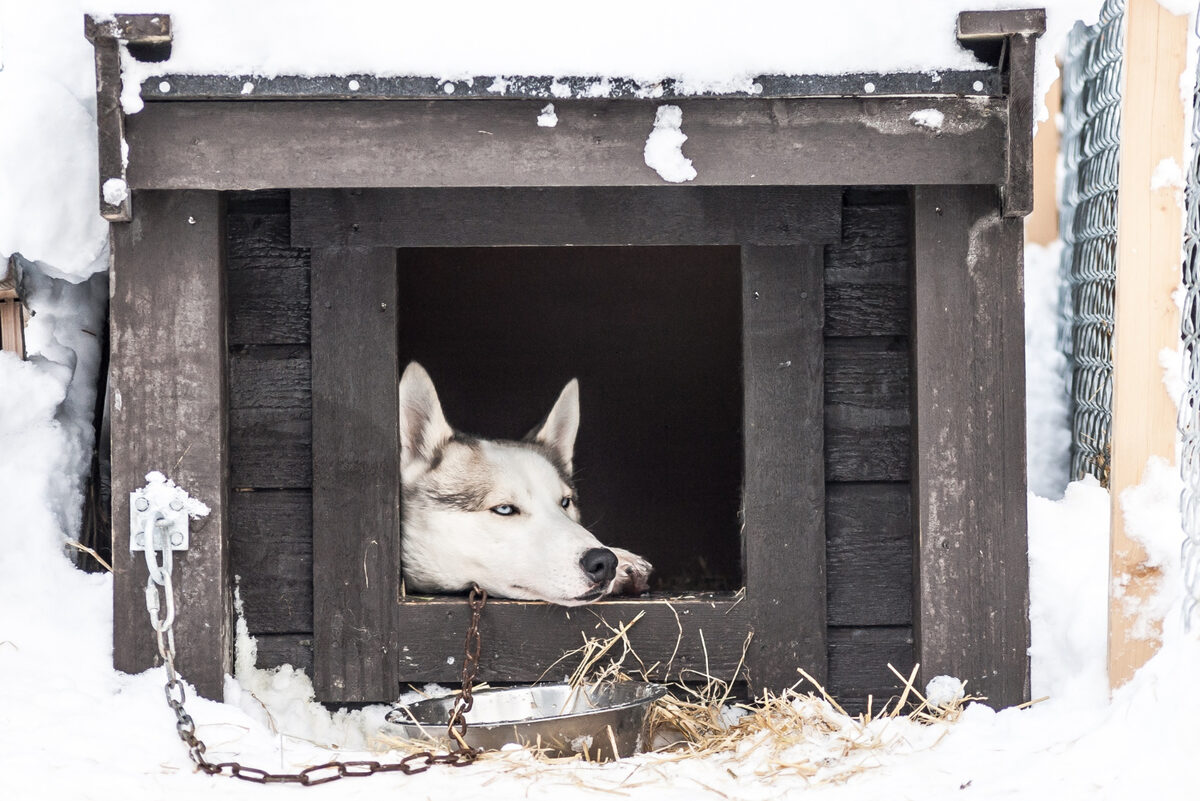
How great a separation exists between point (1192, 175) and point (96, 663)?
2642mm

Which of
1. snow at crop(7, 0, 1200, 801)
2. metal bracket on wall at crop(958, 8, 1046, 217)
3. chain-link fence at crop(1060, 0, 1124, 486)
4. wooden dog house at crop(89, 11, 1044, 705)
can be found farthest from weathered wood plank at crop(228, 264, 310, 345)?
chain-link fence at crop(1060, 0, 1124, 486)

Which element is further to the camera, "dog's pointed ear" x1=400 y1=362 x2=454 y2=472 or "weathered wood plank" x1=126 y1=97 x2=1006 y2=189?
"dog's pointed ear" x1=400 y1=362 x2=454 y2=472

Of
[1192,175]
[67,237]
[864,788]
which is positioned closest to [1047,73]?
[1192,175]

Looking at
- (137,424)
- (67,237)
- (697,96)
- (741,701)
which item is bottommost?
(741,701)

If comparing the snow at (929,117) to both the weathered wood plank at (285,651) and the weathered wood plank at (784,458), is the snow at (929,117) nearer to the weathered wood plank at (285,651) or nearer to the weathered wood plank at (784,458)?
the weathered wood plank at (784,458)

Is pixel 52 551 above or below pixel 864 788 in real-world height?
above

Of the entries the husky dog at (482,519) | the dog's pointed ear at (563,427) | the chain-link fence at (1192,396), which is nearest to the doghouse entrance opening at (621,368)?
the dog's pointed ear at (563,427)

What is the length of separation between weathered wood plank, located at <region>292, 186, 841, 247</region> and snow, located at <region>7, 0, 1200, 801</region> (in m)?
0.41

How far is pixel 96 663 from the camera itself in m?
2.65

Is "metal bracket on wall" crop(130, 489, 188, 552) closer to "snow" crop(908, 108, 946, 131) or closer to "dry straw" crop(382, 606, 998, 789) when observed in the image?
"dry straw" crop(382, 606, 998, 789)

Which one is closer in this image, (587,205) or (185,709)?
(185,709)

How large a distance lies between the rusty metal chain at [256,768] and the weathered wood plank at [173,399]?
7cm

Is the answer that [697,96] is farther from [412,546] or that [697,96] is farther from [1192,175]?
[412,546]

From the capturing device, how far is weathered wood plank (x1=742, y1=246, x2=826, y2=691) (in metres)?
2.83
